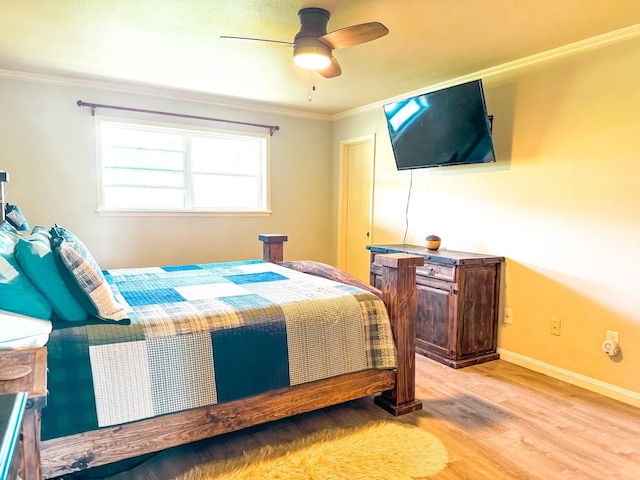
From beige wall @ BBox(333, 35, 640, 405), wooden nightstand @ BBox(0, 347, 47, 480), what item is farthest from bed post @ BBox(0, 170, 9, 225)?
beige wall @ BBox(333, 35, 640, 405)

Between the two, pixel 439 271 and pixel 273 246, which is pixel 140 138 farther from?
pixel 439 271

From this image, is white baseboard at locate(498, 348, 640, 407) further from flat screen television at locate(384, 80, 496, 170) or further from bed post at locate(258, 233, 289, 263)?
bed post at locate(258, 233, 289, 263)

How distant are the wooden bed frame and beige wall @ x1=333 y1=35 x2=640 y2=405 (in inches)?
52.1

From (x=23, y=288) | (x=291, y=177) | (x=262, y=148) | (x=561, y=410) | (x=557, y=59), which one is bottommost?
(x=561, y=410)

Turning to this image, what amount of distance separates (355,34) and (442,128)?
151cm

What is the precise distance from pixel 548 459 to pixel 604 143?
6.57 feet

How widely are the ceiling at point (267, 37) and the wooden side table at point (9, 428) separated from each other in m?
2.22

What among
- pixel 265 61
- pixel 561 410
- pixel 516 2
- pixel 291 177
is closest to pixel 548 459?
pixel 561 410

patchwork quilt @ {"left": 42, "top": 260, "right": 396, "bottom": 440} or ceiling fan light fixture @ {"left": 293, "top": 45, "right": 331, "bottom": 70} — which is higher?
ceiling fan light fixture @ {"left": 293, "top": 45, "right": 331, "bottom": 70}

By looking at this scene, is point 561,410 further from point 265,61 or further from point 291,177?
point 291,177

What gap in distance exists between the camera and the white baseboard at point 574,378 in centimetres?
262

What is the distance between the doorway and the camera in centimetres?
489

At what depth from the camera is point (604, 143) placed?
2.71 meters

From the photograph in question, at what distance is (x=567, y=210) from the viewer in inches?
115
